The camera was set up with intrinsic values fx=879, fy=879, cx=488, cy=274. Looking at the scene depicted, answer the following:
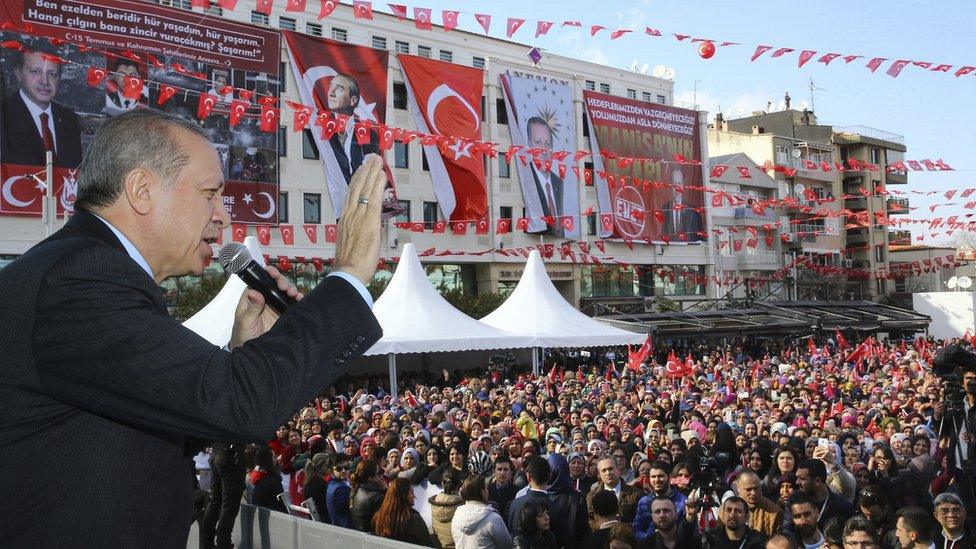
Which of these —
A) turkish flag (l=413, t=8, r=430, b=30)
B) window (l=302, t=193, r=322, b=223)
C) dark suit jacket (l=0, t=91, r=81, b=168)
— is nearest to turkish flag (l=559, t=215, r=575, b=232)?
window (l=302, t=193, r=322, b=223)

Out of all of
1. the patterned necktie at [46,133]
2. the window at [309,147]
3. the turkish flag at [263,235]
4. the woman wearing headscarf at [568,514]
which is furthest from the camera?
the window at [309,147]

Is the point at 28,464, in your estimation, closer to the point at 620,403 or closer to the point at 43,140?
the point at 620,403

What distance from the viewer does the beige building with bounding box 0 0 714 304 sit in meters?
36.8

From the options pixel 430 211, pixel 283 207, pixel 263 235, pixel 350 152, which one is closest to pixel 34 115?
pixel 263 235

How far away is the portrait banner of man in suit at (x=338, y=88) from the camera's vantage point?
34.2 m

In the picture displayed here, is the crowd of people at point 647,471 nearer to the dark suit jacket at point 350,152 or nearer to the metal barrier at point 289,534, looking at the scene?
the metal barrier at point 289,534

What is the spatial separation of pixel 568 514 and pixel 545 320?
14.9 m

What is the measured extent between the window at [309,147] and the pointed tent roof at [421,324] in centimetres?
1765

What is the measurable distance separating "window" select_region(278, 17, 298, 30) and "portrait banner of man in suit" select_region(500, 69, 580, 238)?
9.47 m

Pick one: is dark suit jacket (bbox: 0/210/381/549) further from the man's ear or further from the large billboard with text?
the large billboard with text

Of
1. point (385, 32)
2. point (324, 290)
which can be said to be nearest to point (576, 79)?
point (385, 32)

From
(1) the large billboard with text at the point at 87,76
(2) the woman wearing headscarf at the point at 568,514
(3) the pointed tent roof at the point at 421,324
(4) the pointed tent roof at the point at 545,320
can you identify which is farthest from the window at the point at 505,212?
(2) the woman wearing headscarf at the point at 568,514

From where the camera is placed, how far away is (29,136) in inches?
1110

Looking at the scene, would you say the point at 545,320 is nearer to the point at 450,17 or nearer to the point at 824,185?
the point at 450,17
